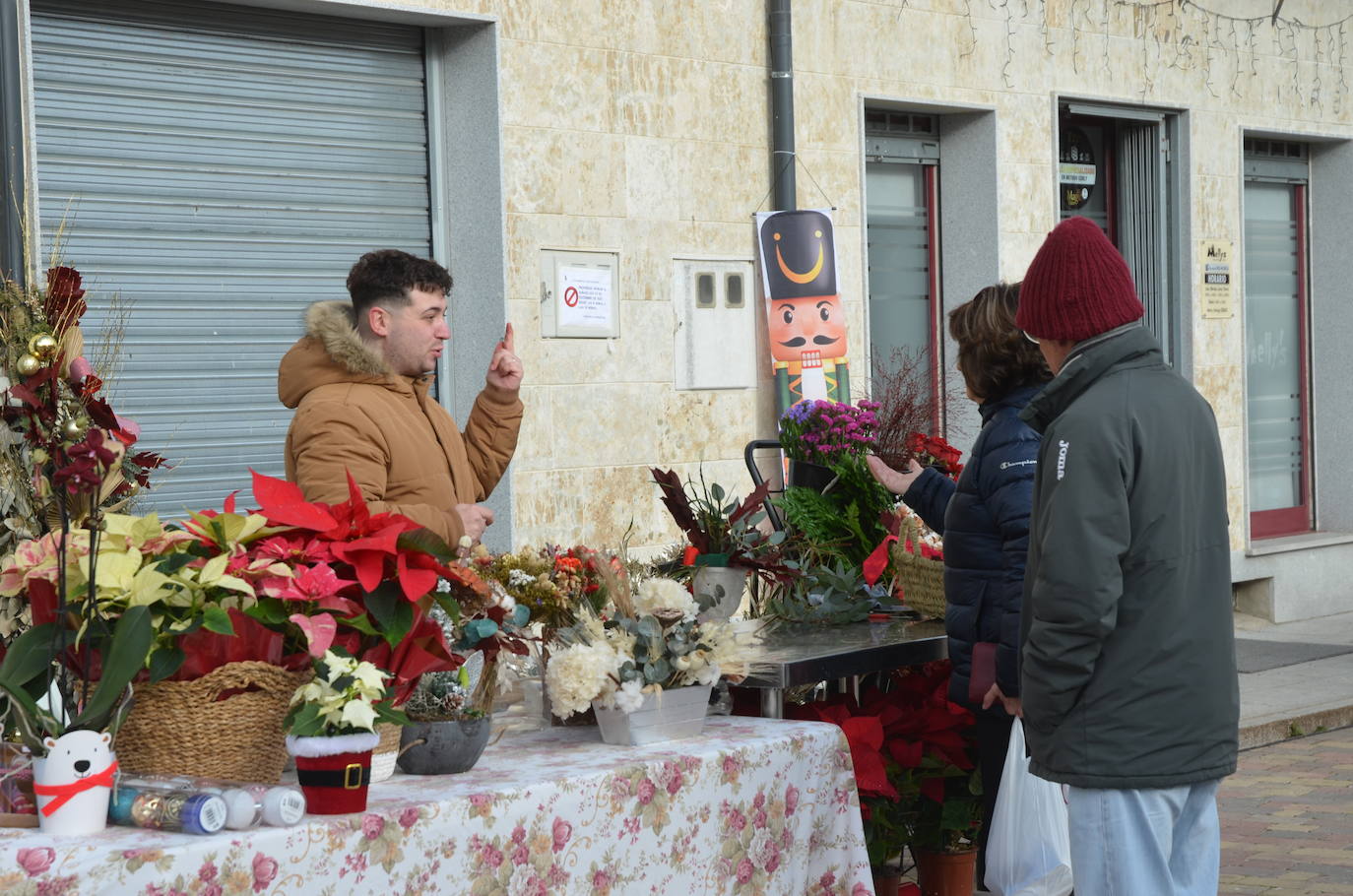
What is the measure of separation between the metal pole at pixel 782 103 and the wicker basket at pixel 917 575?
4.02m

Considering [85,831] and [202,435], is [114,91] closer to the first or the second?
[202,435]

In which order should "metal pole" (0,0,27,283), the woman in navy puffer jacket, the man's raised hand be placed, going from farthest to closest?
"metal pole" (0,0,27,283) → the man's raised hand → the woman in navy puffer jacket

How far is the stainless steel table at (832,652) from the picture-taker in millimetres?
4289

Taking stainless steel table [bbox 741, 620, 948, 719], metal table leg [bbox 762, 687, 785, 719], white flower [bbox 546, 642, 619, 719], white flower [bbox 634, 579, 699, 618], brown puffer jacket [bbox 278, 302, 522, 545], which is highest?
brown puffer jacket [bbox 278, 302, 522, 545]

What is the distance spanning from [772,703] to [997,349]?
1.07 meters

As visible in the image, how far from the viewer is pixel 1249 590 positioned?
12117 mm

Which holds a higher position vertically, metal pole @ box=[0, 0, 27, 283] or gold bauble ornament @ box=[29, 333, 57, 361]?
metal pole @ box=[0, 0, 27, 283]

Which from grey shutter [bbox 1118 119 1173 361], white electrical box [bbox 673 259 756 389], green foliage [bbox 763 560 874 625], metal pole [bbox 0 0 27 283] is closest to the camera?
green foliage [bbox 763 560 874 625]

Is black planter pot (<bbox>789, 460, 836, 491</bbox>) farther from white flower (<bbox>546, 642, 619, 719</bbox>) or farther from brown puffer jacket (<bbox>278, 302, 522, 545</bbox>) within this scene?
white flower (<bbox>546, 642, 619, 719</bbox>)

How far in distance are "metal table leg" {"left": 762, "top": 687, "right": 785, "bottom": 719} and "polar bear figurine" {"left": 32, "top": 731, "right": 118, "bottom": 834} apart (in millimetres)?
1891

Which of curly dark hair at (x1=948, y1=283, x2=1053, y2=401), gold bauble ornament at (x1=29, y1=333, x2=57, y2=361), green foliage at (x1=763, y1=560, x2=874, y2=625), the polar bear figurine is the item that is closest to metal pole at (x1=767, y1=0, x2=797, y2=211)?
green foliage at (x1=763, y1=560, x2=874, y2=625)

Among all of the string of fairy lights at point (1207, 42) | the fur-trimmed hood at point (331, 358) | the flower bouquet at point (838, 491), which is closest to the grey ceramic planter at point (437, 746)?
the fur-trimmed hood at point (331, 358)

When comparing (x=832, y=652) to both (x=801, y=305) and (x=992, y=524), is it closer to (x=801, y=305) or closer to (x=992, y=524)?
(x=992, y=524)

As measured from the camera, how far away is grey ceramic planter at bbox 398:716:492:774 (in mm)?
3307
